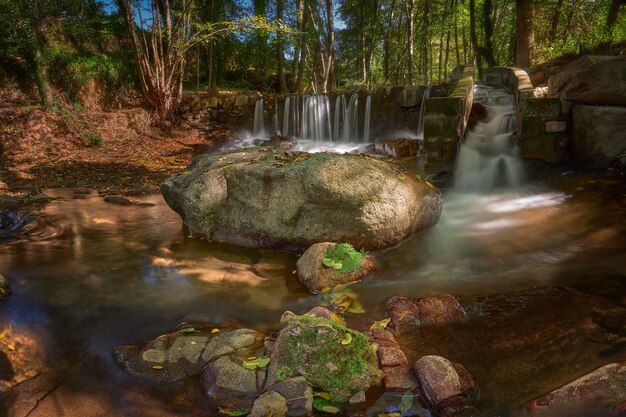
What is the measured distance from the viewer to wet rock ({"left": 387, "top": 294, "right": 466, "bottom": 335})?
3.33 meters

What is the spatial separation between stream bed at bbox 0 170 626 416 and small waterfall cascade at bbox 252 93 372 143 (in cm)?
809

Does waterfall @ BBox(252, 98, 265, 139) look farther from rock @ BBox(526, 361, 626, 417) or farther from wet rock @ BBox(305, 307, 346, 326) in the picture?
rock @ BBox(526, 361, 626, 417)

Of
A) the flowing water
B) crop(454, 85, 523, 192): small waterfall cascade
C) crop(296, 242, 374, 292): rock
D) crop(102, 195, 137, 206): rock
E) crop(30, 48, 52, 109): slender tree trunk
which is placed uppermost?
crop(30, 48, 52, 109): slender tree trunk

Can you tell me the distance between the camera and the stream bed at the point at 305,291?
2.70m

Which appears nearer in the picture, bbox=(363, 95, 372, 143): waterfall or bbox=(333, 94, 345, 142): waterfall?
bbox=(363, 95, 372, 143): waterfall

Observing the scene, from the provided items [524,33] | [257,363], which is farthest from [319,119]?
[257,363]

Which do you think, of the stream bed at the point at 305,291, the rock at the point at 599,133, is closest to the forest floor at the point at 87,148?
→ the stream bed at the point at 305,291

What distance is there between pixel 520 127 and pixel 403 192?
13.7 feet

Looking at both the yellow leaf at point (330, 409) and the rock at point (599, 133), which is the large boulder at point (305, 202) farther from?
the rock at point (599, 133)

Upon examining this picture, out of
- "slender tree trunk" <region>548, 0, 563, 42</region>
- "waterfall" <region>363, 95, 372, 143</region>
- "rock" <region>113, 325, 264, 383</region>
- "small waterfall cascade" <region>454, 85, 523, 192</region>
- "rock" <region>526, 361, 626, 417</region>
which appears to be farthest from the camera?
"slender tree trunk" <region>548, 0, 563, 42</region>

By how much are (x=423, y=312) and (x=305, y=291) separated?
1.27 meters

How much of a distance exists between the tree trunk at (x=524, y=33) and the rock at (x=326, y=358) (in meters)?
14.9

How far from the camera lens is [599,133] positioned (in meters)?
7.23

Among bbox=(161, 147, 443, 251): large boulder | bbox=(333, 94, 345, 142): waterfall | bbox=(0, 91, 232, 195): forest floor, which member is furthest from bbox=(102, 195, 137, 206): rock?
bbox=(333, 94, 345, 142): waterfall
